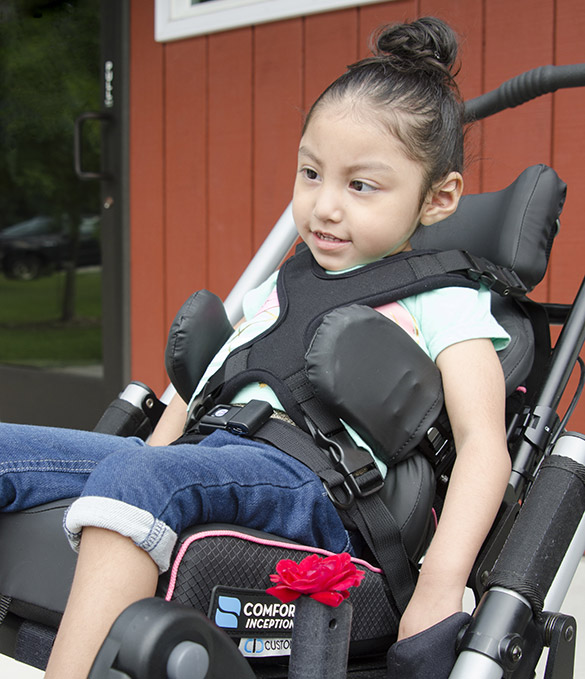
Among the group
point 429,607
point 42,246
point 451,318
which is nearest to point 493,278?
point 451,318

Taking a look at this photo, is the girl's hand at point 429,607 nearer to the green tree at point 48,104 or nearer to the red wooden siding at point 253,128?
the red wooden siding at point 253,128

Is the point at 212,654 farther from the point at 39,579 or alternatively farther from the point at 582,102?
the point at 582,102

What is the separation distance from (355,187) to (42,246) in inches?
119

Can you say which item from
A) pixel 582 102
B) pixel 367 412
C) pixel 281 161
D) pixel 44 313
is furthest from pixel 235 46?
pixel 367 412

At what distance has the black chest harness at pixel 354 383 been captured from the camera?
1.03 m

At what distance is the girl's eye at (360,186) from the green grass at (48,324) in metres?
2.57

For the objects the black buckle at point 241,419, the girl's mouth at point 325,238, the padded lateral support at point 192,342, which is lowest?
the black buckle at point 241,419

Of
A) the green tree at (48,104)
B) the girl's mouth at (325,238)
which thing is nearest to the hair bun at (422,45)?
the girl's mouth at (325,238)

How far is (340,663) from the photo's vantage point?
81 centimetres

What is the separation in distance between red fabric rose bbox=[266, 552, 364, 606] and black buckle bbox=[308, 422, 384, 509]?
0.23 m

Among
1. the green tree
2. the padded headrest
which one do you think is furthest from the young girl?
the green tree

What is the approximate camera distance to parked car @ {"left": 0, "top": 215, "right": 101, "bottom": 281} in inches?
144

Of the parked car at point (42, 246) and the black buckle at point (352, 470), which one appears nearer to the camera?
the black buckle at point (352, 470)

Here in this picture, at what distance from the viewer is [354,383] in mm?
1035
